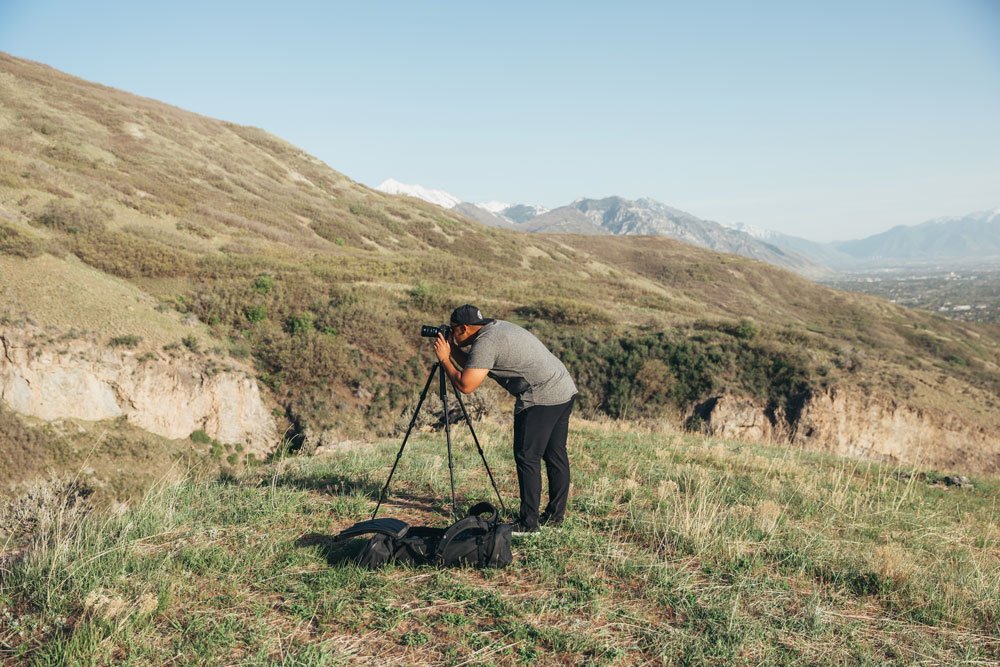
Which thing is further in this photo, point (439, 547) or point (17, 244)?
point (17, 244)

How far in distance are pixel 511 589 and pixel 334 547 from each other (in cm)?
177

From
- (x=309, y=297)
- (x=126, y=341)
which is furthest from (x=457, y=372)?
(x=309, y=297)

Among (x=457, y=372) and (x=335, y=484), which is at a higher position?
(x=457, y=372)

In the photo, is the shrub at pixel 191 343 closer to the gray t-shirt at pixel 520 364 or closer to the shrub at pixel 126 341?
the shrub at pixel 126 341

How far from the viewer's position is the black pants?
17.4ft

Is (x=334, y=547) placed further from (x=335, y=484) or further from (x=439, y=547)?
(x=335, y=484)

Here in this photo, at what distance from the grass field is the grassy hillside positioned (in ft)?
38.9

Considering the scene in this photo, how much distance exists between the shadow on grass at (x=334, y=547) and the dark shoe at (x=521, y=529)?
147 centimetres

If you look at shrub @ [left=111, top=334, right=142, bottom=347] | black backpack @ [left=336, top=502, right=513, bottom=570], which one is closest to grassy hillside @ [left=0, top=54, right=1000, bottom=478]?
shrub @ [left=111, top=334, right=142, bottom=347]

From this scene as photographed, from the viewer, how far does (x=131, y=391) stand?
14.8 metres

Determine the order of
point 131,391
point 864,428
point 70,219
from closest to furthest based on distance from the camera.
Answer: point 131,391
point 864,428
point 70,219

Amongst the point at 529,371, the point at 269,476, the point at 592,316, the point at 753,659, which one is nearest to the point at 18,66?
the point at 592,316

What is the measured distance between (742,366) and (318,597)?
20.0 metres

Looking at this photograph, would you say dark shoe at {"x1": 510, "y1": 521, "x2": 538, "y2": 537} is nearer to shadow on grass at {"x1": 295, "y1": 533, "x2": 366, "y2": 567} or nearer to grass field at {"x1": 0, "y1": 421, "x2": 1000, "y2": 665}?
grass field at {"x1": 0, "y1": 421, "x2": 1000, "y2": 665}
